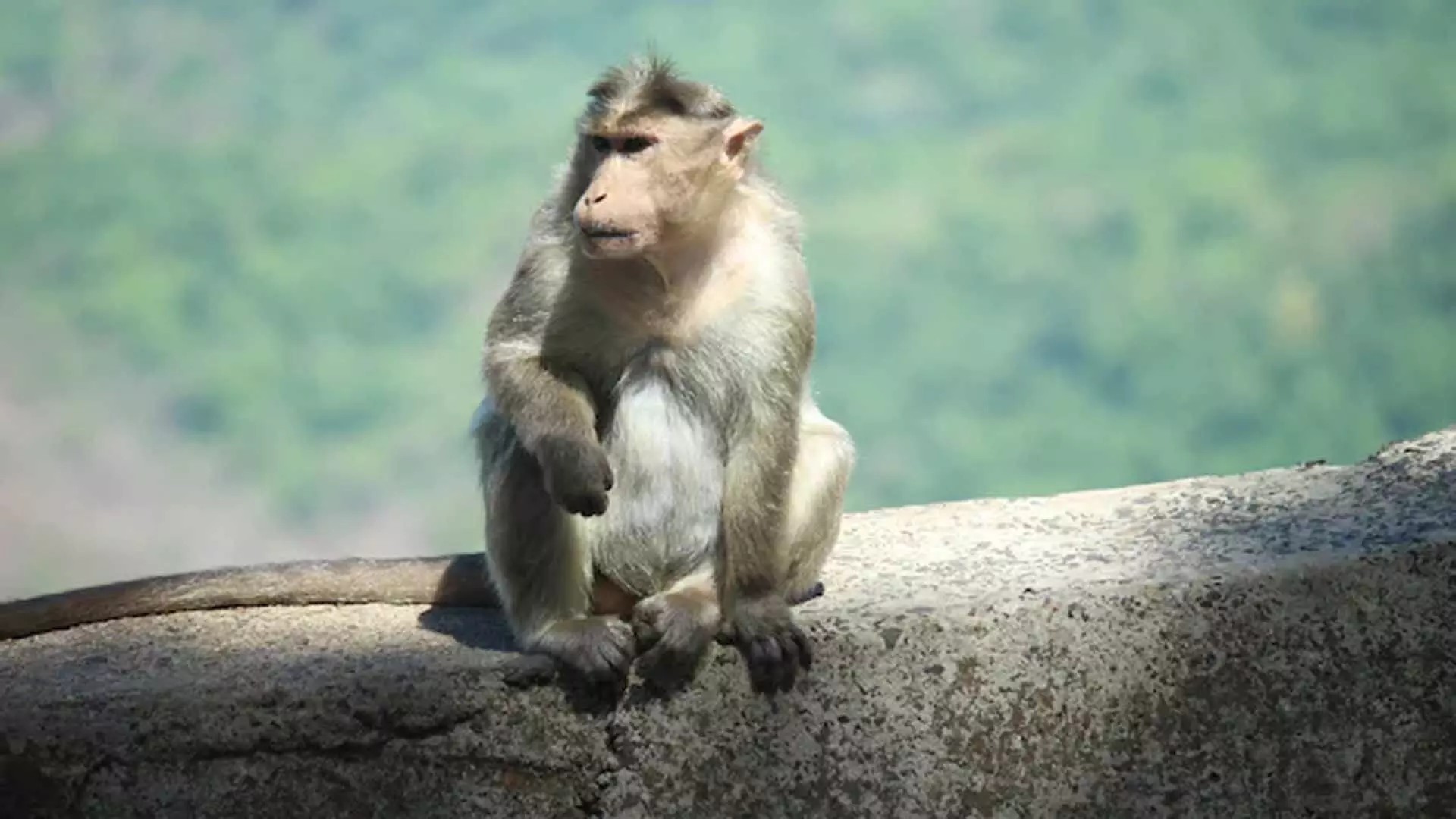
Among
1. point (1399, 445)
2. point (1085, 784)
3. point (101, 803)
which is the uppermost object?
point (1399, 445)

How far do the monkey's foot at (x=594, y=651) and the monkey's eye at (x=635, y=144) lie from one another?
106 centimetres

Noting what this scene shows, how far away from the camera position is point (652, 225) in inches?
159

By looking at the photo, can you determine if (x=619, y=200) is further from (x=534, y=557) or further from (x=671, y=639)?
(x=671, y=639)

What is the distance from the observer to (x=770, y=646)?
388 centimetres

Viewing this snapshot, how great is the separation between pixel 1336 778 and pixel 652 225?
6.37ft

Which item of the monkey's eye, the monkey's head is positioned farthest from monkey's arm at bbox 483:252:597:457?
the monkey's eye

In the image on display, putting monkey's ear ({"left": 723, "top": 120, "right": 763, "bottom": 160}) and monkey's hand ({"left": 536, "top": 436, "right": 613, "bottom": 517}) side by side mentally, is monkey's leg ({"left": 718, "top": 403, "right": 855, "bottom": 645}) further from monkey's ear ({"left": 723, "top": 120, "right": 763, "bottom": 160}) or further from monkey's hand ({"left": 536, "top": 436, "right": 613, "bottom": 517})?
monkey's ear ({"left": 723, "top": 120, "right": 763, "bottom": 160})

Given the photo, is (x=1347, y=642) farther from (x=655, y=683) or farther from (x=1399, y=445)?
(x=655, y=683)

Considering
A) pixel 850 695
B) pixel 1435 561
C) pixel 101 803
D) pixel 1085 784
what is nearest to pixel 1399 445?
pixel 1435 561

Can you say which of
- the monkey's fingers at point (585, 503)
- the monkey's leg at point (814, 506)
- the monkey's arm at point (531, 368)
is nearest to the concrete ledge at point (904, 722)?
the monkey's leg at point (814, 506)

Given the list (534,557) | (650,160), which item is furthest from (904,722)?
(650,160)

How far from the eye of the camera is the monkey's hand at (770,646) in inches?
153

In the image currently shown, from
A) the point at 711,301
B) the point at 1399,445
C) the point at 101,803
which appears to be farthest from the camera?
the point at 1399,445

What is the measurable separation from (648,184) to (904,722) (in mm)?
1319
